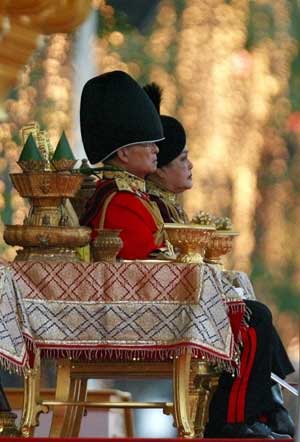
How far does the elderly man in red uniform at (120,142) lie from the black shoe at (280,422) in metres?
0.69

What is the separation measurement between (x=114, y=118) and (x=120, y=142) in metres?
0.07

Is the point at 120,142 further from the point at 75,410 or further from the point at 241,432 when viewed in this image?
the point at 241,432

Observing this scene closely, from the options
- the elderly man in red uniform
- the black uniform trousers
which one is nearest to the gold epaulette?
the elderly man in red uniform

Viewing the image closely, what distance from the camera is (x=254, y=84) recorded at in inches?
360

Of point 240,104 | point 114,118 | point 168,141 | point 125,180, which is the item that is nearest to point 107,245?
point 125,180

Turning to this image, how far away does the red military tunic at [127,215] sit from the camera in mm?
5832

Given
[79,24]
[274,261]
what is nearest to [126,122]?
[79,24]

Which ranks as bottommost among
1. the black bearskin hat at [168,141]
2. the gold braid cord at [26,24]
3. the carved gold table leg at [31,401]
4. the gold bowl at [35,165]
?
the carved gold table leg at [31,401]

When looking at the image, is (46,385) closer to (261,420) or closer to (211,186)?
(211,186)

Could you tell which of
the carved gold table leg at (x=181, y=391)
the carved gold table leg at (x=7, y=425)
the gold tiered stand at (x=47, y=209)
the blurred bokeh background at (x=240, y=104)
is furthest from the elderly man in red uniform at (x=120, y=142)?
the blurred bokeh background at (x=240, y=104)

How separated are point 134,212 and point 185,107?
3.16 meters

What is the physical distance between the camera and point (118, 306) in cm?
554

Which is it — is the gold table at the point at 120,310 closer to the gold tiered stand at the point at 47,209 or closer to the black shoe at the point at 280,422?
the gold tiered stand at the point at 47,209

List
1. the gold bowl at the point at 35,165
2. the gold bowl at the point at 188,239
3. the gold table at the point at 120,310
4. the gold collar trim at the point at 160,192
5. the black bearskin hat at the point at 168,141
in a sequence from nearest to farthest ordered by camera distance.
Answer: the gold table at the point at 120,310, the gold bowl at the point at 188,239, the gold bowl at the point at 35,165, the gold collar trim at the point at 160,192, the black bearskin hat at the point at 168,141
